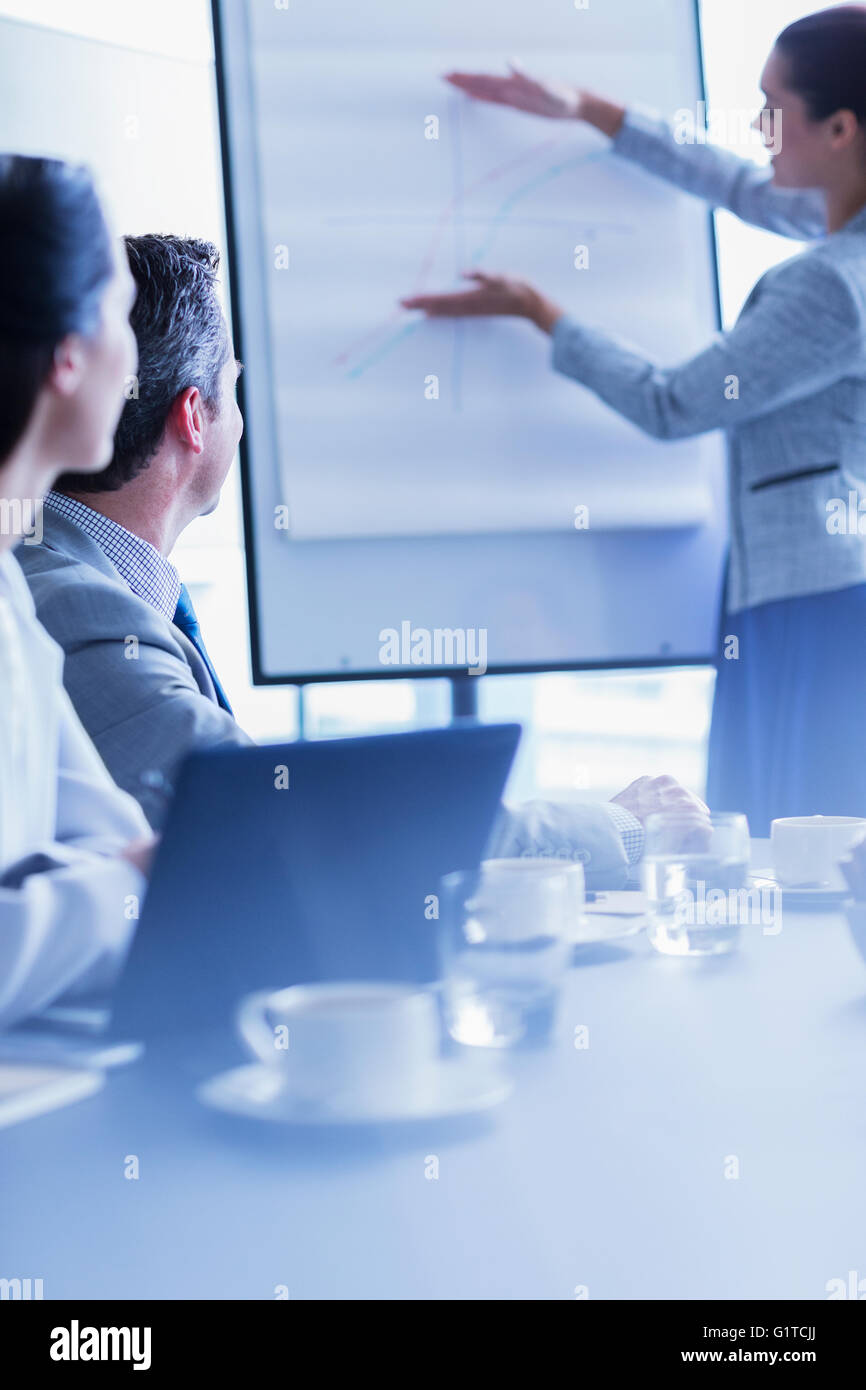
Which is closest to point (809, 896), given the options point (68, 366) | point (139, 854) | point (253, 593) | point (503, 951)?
point (503, 951)

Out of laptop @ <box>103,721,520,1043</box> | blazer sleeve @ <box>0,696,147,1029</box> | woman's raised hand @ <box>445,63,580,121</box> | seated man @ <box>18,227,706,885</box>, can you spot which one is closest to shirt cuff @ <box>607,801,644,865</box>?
seated man @ <box>18,227,706,885</box>

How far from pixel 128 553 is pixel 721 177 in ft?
4.09

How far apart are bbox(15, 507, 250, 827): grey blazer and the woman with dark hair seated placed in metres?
0.18

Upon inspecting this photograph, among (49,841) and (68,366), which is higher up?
(68,366)

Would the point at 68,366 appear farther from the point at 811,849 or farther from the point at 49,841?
the point at 811,849

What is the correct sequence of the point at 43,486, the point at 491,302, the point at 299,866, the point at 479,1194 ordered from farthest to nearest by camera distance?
1. the point at 491,302
2. the point at 43,486
3. the point at 299,866
4. the point at 479,1194

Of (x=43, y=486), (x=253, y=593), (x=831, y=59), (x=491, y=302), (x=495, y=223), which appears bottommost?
(x=253, y=593)

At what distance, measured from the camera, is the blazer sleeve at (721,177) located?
1958mm

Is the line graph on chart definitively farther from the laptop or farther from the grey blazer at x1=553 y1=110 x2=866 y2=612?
the laptop

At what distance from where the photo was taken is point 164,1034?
0.62 metres

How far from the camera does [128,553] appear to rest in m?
1.26

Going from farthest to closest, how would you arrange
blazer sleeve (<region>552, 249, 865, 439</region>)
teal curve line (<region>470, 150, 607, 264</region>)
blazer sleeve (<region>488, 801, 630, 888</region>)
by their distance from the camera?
teal curve line (<region>470, 150, 607, 264</region>) → blazer sleeve (<region>552, 249, 865, 439</region>) → blazer sleeve (<region>488, 801, 630, 888</region>)

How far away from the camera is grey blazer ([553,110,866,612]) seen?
5.51 feet

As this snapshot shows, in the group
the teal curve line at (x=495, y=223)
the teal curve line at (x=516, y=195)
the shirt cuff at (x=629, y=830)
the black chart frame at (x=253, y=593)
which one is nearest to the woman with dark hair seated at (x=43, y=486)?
the shirt cuff at (x=629, y=830)
